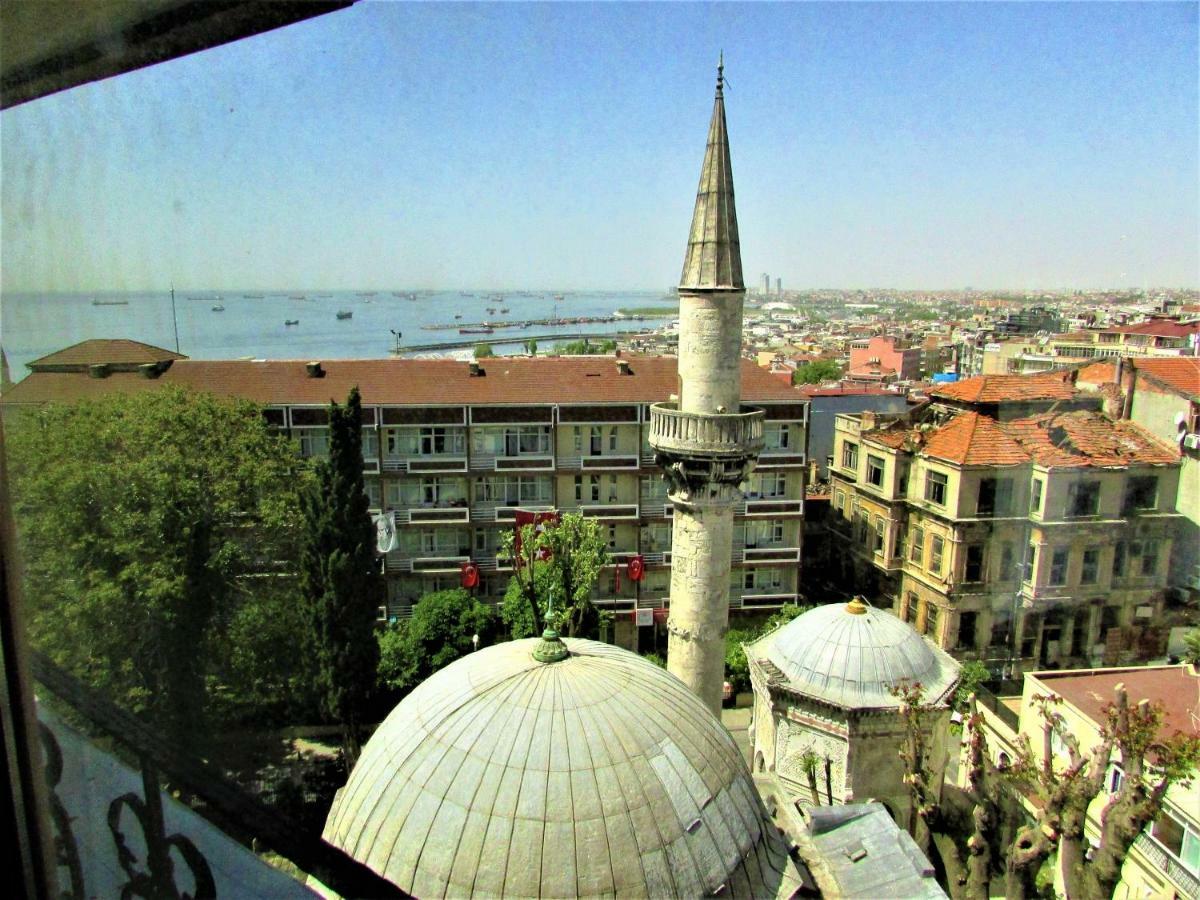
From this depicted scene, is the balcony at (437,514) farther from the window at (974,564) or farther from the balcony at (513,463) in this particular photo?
the window at (974,564)

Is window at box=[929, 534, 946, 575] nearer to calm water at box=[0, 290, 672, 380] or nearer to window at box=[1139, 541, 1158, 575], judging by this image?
window at box=[1139, 541, 1158, 575]

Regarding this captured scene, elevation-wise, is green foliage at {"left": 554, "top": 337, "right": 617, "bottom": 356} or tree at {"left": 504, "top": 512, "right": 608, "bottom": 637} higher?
green foliage at {"left": 554, "top": 337, "right": 617, "bottom": 356}

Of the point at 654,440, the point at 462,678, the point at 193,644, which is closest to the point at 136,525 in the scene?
the point at 193,644

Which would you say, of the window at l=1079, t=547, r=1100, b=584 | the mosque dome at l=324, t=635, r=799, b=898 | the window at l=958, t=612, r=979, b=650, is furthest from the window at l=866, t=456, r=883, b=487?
the mosque dome at l=324, t=635, r=799, b=898

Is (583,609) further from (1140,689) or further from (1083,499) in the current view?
(1083,499)

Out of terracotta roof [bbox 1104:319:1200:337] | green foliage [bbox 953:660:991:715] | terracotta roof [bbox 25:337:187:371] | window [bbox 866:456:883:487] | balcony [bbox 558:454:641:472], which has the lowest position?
green foliage [bbox 953:660:991:715]

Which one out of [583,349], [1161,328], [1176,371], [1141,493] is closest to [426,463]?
[1141,493]

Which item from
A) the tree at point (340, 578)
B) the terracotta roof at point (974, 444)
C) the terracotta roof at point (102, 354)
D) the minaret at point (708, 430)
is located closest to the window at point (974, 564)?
the terracotta roof at point (974, 444)
